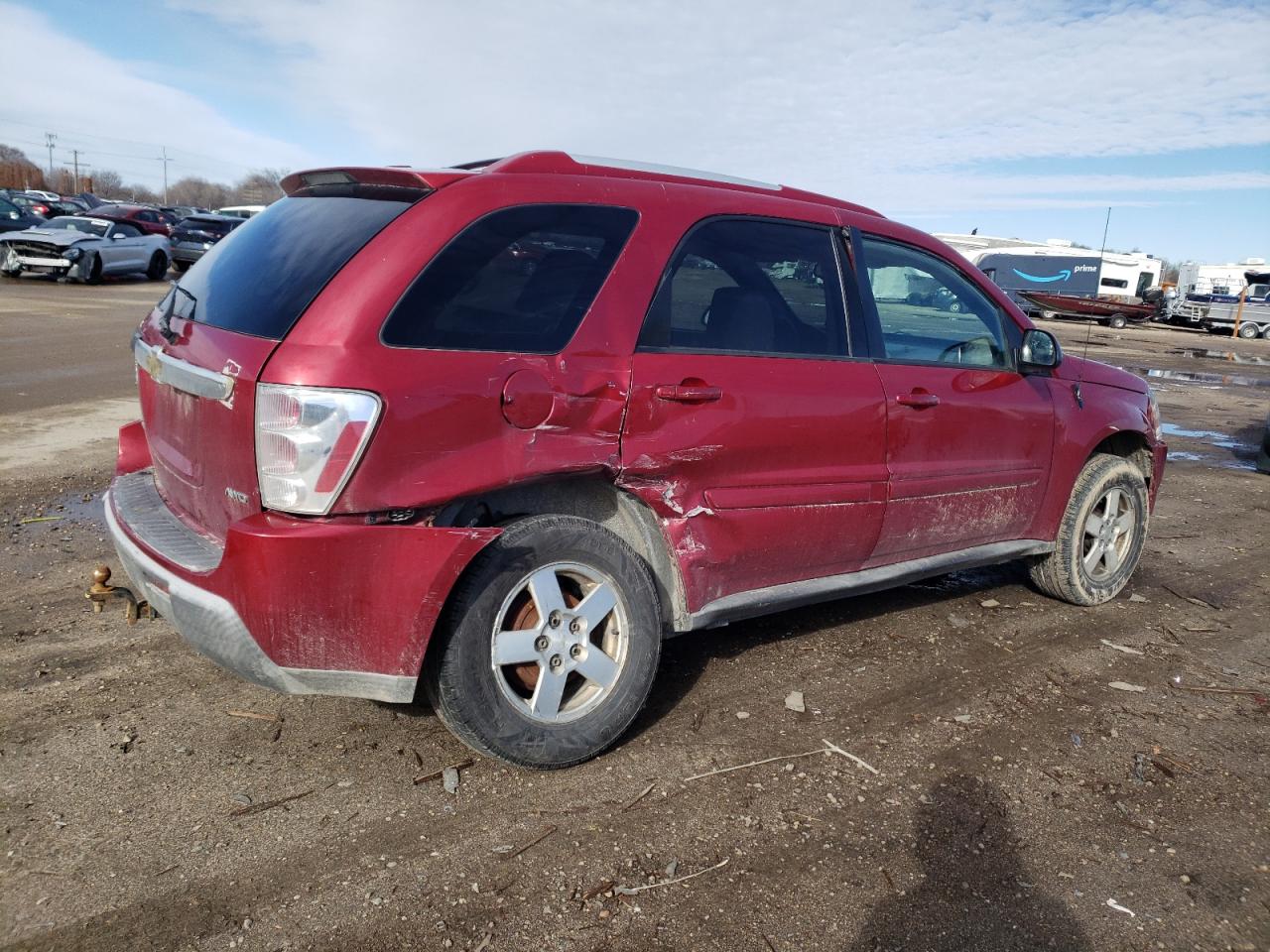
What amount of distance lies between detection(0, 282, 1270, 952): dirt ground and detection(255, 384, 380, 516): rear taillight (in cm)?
96

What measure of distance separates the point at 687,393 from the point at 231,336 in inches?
56.0

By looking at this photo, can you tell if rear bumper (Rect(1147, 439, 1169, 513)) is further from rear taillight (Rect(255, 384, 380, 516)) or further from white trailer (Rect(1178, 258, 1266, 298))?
white trailer (Rect(1178, 258, 1266, 298))

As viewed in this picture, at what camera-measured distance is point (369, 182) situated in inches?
123

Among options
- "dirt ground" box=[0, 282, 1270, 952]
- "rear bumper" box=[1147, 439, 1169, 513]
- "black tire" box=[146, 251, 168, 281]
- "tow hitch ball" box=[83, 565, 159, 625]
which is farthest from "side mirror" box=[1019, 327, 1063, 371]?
"black tire" box=[146, 251, 168, 281]

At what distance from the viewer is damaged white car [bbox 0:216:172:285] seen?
19344 millimetres

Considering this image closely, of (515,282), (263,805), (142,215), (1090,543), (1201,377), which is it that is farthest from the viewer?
(142,215)

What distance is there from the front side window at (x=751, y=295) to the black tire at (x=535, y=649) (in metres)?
0.71

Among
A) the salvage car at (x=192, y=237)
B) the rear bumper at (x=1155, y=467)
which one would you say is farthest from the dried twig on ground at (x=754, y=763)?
the salvage car at (x=192, y=237)

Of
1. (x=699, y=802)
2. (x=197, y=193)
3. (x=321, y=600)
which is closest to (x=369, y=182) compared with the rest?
(x=321, y=600)

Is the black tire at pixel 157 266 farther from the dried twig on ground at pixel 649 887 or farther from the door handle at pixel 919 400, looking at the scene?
the dried twig on ground at pixel 649 887

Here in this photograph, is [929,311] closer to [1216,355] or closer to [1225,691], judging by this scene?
[1225,691]

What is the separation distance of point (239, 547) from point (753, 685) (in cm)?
207

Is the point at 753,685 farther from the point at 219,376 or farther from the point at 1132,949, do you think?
the point at 219,376

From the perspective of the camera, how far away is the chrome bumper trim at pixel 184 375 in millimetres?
2790
